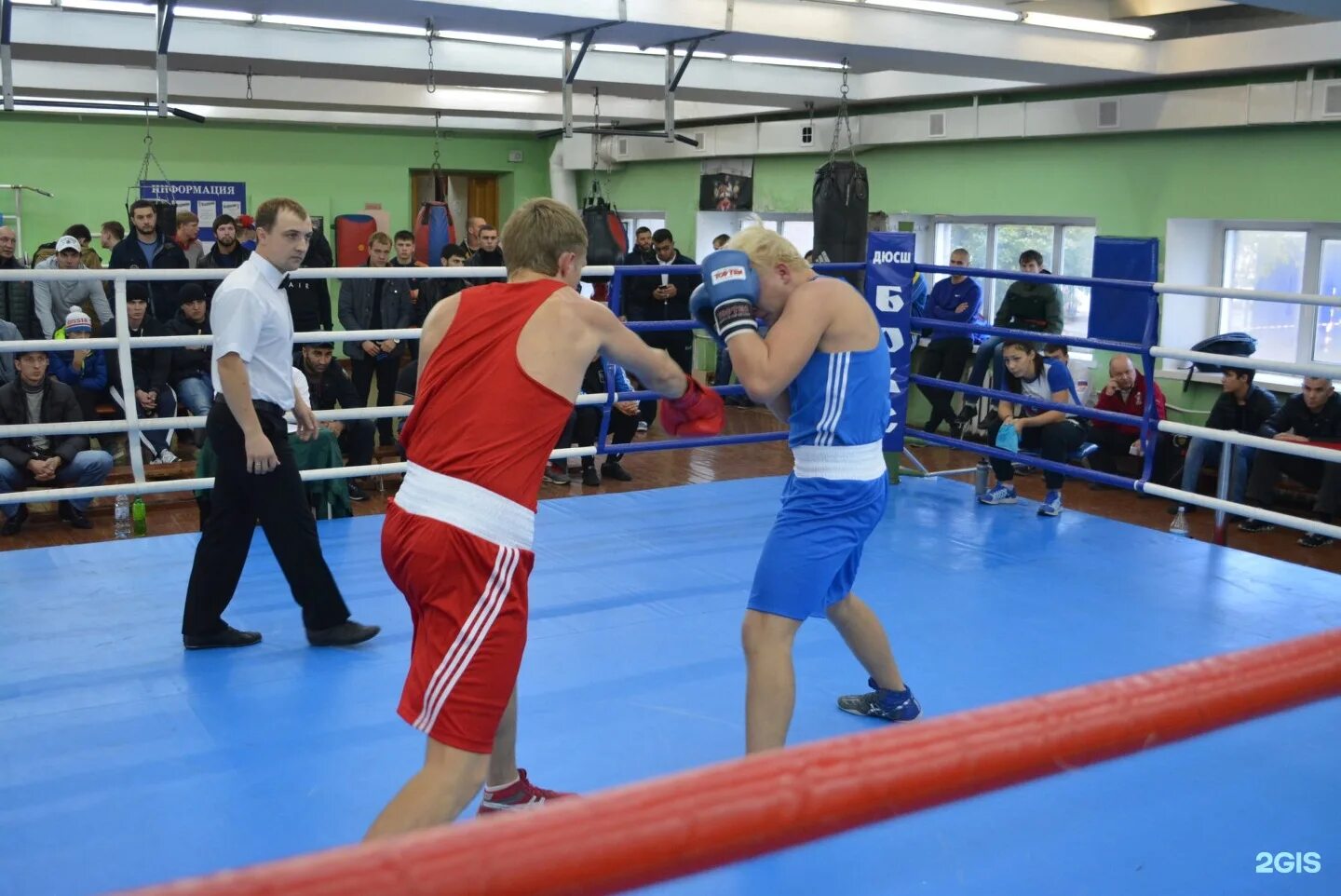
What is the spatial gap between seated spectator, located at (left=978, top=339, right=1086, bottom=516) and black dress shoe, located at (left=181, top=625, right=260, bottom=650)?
3242 mm

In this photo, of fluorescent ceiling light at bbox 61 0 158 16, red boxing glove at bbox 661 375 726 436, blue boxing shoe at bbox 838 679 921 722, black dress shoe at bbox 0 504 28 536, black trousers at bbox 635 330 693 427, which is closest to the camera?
red boxing glove at bbox 661 375 726 436

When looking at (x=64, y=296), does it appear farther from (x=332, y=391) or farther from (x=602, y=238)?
(x=602, y=238)

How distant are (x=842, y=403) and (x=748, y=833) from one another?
2.17 m

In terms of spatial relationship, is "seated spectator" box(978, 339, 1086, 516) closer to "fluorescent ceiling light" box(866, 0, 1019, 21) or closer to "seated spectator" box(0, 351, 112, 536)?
"fluorescent ceiling light" box(866, 0, 1019, 21)

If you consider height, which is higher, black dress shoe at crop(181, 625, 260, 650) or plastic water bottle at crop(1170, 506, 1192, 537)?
black dress shoe at crop(181, 625, 260, 650)

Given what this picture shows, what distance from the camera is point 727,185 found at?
1229 cm

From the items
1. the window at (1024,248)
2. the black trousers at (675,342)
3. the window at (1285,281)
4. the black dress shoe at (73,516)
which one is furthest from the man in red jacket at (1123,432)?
the black dress shoe at (73,516)

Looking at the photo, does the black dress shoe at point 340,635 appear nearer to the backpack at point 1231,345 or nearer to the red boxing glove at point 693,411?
the red boxing glove at point 693,411

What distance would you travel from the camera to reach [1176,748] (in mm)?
2947

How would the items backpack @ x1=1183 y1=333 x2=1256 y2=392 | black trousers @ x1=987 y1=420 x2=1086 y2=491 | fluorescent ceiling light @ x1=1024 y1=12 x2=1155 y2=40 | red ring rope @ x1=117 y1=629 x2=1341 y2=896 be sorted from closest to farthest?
red ring rope @ x1=117 y1=629 x2=1341 y2=896 → black trousers @ x1=987 y1=420 x2=1086 y2=491 → fluorescent ceiling light @ x1=1024 y1=12 x2=1155 y2=40 → backpack @ x1=1183 y1=333 x2=1256 y2=392

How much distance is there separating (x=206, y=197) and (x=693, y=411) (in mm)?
11876

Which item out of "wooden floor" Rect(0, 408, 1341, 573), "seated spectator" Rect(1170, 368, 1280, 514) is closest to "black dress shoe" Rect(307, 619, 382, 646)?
"wooden floor" Rect(0, 408, 1341, 573)

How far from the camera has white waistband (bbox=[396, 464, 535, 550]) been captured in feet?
7.00

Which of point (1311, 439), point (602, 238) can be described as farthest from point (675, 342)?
point (1311, 439)
